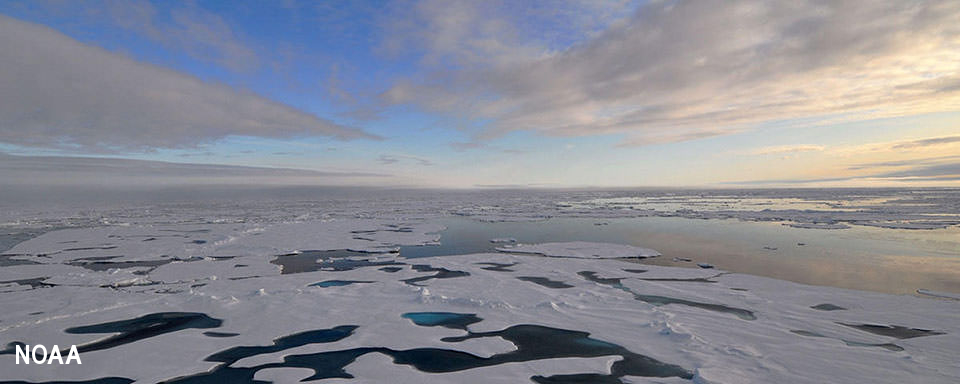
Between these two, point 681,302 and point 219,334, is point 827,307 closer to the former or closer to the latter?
point 681,302

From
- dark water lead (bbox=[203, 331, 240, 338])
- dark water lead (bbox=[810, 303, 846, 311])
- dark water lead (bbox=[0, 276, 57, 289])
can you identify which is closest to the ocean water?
dark water lead (bbox=[810, 303, 846, 311])

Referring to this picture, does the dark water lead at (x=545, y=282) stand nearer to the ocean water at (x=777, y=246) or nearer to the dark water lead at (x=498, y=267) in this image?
→ the dark water lead at (x=498, y=267)

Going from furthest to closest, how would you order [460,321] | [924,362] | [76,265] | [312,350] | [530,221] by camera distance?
1. [530,221]
2. [76,265]
3. [460,321]
4. [312,350]
5. [924,362]

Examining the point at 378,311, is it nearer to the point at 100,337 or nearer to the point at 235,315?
the point at 235,315

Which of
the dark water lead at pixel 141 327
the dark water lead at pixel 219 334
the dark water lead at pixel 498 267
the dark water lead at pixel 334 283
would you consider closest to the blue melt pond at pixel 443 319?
the dark water lead at pixel 219 334

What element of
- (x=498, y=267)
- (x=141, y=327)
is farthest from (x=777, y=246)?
(x=141, y=327)

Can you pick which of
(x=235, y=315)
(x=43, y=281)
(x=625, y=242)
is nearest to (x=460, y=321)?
(x=235, y=315)
